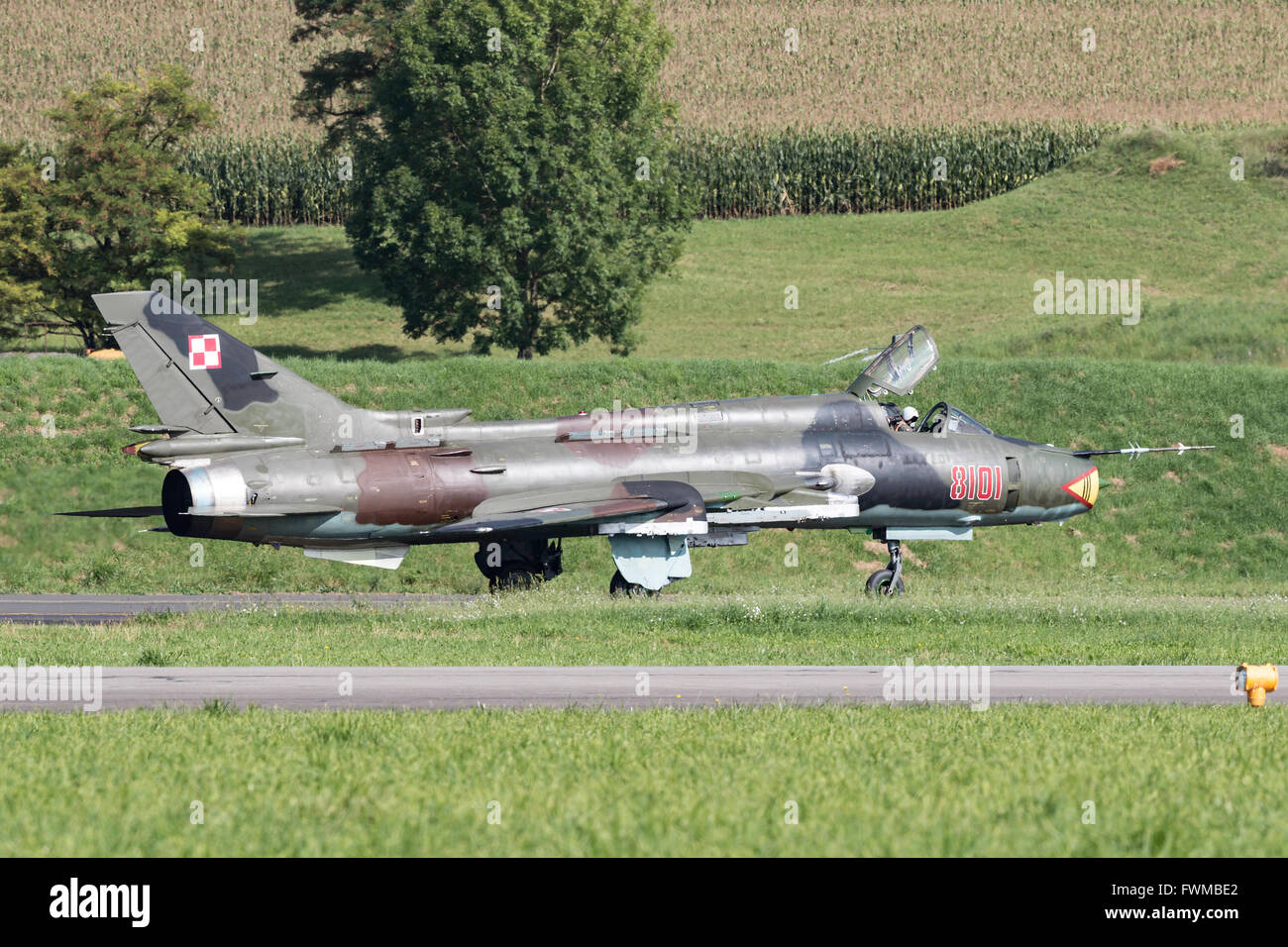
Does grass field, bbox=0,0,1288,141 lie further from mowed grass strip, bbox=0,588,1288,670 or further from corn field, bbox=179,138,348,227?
mowed grass strip, bbox=0,588,1288,670

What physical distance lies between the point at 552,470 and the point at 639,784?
49.9ft

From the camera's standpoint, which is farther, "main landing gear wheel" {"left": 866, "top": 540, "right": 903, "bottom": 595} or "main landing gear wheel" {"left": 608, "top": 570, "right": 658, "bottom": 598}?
"main landing gear wheel" {"left": 866, "top": 540, "right": 903, "bottom": 595}

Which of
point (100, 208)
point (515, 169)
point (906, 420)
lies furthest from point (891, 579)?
point (100, 208)

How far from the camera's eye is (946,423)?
89.1 feet

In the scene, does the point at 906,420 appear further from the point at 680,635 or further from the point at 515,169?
the point at 515,169

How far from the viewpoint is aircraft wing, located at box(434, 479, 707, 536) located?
913 inches

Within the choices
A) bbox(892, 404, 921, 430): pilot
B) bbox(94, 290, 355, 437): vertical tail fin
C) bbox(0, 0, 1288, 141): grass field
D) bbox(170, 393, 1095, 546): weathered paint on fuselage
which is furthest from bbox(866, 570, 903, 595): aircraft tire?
bbox(0, 0, 1288, 141): grass field

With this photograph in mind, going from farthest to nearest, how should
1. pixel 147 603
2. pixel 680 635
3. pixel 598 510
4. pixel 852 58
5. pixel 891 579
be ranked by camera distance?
pixel 852 58 < pixel 891 579 < pixel 147 603 < pixel 598 510 < pixel 680 635

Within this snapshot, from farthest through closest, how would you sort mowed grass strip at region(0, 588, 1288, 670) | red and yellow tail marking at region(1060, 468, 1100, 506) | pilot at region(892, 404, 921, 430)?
1. red and yellow tail marking at region(1060, 468, 1100, 506)
2. pilot at region(892, 404, 921, 430)
3. mowed grass strip at region(0, 588, 1288, 670)

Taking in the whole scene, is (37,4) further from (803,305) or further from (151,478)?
(151,478)

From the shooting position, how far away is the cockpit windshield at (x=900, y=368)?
26.8 meters

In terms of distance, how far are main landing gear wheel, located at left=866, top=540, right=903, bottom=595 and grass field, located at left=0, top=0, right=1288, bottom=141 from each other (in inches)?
2776

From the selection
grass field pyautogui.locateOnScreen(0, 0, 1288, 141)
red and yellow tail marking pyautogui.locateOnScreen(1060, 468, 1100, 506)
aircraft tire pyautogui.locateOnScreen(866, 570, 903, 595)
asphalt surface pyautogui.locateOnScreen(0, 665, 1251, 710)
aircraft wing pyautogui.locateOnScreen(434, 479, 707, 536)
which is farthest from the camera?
grass field pyautogui.locateOnScreen(0, 0, 1288, 141)

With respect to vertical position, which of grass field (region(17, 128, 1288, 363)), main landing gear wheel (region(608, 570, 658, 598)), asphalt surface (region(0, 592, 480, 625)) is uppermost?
grass field (region(17, 128, 1288, 363))
